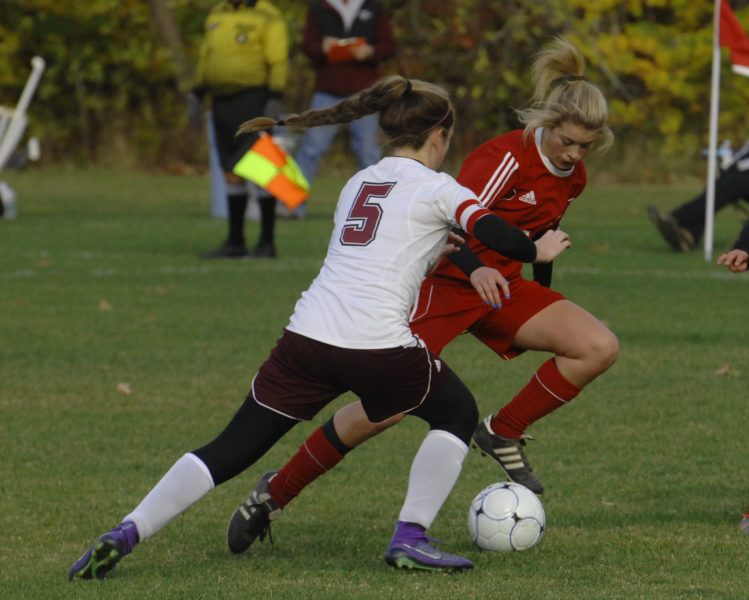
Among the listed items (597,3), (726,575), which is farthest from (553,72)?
(597,3)

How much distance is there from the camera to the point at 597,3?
23.5 meters

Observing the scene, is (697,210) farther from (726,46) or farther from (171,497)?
(171,497)

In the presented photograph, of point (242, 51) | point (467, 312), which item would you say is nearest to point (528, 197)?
point (467, 312)

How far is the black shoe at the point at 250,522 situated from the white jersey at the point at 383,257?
674 millimetres

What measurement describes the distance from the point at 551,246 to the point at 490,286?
33 cm

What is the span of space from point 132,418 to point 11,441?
24.3 inches

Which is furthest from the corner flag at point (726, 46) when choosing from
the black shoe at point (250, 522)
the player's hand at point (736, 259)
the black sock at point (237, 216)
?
the black shoe at point (250, 522)

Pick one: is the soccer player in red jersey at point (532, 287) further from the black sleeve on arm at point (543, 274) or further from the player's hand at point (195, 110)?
the player's hand at point (195, 110)

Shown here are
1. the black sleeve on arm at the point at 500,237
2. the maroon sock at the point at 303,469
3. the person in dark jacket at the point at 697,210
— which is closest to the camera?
the black sleeve on arm at the point at 500,237

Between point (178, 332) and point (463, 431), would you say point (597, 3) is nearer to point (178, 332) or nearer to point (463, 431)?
point (178, 332)

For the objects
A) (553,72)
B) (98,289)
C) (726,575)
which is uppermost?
(553,72)

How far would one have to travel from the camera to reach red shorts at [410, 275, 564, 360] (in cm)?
491

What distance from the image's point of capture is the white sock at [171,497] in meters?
3.88

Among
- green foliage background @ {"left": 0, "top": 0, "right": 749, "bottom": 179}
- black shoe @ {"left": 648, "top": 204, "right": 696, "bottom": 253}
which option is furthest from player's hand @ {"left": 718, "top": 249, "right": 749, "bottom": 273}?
green foliage background @ {"left": 0, "top": 0, "right": 749, "bottom": 179}
